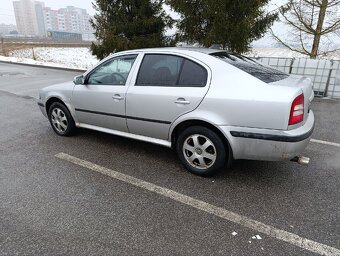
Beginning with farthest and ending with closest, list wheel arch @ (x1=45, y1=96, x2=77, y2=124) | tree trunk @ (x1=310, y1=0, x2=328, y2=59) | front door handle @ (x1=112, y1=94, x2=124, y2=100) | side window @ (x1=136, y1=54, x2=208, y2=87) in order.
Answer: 1. tree trunk @ (x1=310, y1=0, x2=328, y2=59)
2. wheel arch @ (x1=45, y1=96, x2=77, y2=124)
3. front door handle @ (x1=112, y1=94, x2=124, y2=100)
4. side window @ (x1=136, y1=54, x2=208, y2=87)

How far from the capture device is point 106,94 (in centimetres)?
384

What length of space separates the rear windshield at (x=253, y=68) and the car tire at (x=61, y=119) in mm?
2609

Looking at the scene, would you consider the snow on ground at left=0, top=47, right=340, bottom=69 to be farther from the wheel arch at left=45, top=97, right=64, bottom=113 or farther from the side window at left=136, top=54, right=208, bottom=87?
the wheel arch at left=45, top=97, right=64, bottom=113

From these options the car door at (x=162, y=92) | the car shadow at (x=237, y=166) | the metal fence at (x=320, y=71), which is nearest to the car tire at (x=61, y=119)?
the car shadow at (x=237, y=166)

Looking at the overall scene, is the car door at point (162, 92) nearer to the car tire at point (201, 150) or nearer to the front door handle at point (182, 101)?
the front door handle at point (182, 101)

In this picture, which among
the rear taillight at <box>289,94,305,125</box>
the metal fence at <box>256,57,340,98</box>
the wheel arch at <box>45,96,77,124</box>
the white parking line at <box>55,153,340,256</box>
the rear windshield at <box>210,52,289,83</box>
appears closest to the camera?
the white parking line at <box>55,153,340,256</box>

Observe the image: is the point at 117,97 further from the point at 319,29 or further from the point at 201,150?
the point at 319,29

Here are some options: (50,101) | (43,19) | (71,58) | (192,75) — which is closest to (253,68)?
(192,75)

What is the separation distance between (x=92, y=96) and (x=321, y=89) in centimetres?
629

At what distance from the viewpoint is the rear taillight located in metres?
2.74

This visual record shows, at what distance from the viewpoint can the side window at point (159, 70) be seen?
3.36m

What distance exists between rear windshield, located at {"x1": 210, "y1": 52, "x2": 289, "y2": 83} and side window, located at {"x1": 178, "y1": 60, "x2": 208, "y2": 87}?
317mm

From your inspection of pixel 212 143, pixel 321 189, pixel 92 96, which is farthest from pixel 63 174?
pixel 321 189

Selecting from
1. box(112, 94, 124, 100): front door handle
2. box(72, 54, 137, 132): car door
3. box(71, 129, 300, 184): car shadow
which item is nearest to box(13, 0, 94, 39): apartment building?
box(72, 54, 137, 132): car door
